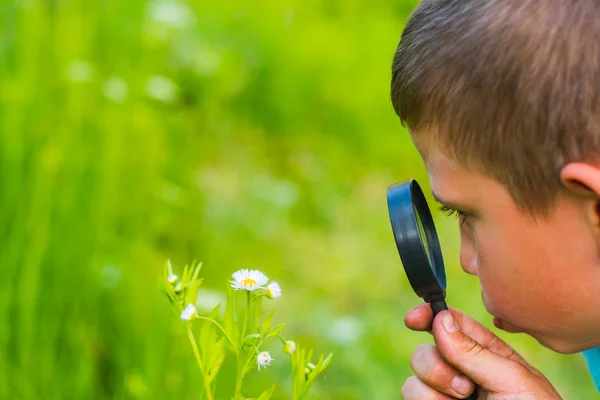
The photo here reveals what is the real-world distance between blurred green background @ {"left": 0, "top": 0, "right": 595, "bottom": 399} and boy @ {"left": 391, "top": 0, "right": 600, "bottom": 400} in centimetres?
78

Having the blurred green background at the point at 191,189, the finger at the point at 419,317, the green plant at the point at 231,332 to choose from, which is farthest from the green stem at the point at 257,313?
the blurred green background at the point at 191,189

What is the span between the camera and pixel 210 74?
10.4 ft

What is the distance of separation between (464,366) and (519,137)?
384 mm

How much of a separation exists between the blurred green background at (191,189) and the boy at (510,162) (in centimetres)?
78

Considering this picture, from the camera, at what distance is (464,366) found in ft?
4.86

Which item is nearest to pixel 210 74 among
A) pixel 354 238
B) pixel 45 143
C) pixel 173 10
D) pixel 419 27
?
pixel 173 10

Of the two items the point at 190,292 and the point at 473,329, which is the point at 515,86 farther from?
the point at 190,292

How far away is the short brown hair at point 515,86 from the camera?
4.32ft

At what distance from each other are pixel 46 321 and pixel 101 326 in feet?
0.52

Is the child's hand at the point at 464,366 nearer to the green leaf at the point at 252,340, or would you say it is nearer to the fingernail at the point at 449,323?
the fingernail at the point at 449,323

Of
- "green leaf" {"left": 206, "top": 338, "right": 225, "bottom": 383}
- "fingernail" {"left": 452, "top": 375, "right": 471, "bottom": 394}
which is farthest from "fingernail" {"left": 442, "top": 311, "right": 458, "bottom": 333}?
"green leaf" {"left": 206, "top": 338, "right": 225, "bottom": 383}

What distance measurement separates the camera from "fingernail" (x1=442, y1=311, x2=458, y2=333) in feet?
4.84

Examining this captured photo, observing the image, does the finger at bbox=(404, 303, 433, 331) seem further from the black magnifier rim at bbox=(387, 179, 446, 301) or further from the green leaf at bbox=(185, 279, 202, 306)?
the green leaf at bbox=(185, 279, 202, 306)

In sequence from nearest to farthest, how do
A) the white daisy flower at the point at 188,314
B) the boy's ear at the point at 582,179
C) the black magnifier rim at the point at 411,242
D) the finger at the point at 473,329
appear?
1. the white daisy flower at the point at 188,314
2. the boy's ear at the point at 582,179
3. the black magnifier rim at the point at 411,242
4. the finger at the point at 473,329
